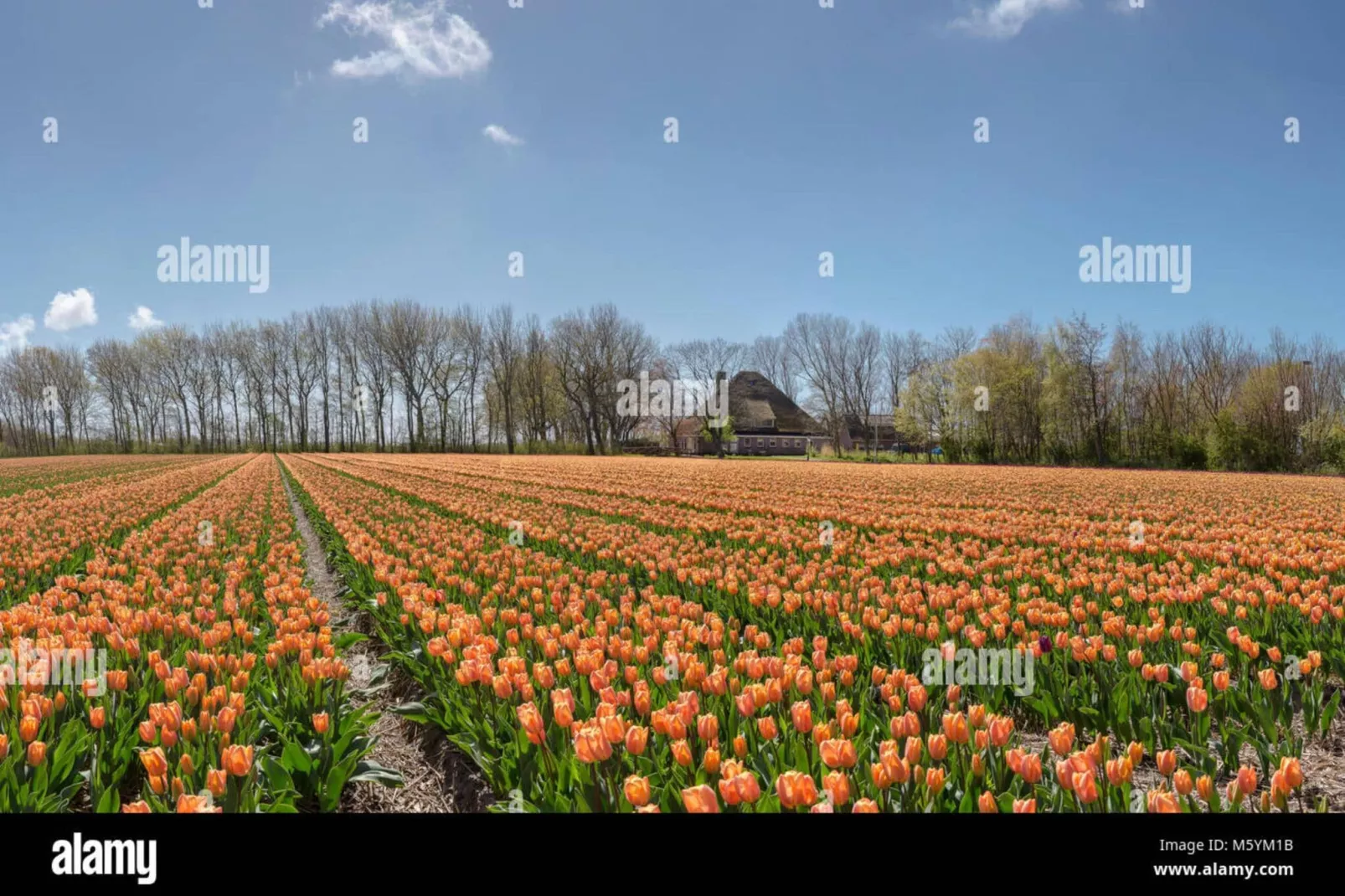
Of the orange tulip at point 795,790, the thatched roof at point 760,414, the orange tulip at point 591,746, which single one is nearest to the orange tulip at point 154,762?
the orange tulip at point 591,746

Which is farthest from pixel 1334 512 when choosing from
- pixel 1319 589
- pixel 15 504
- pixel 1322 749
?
pixel 15 504

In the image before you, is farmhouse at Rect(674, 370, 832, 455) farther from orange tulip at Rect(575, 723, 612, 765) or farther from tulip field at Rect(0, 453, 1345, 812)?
orange tulip at Rect(575, 723, 612, 765)

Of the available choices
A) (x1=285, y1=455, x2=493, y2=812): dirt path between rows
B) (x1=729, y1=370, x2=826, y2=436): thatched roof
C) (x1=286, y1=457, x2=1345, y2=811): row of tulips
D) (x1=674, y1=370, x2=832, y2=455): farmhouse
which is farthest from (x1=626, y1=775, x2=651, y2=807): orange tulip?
(x1=729, y1=370, x2=826, y2=436): thatched roof

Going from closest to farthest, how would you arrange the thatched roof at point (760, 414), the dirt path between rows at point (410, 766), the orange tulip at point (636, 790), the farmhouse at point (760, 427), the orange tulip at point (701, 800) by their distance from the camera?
1. the orange tulip at point (701, 800)
2. the orange tulip at point (636, 790)
3. the dirt path between rows at point (410, 766)
4. the farmhouse at point (760, 427)
5. the thatched roof at point (760, 414)

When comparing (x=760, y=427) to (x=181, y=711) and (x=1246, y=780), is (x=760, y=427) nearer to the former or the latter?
(x=181, y=711)

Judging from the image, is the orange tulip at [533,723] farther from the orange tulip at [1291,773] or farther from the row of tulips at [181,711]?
the orange tulip at [1291,773]

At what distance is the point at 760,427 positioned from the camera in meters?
79.6

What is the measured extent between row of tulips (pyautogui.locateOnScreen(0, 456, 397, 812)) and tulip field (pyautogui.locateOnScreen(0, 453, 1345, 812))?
0.7 inches

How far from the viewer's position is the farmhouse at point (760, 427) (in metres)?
77.7

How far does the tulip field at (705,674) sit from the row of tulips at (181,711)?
0.06ft

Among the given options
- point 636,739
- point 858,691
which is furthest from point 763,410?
point 636,739

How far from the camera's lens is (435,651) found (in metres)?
3.80

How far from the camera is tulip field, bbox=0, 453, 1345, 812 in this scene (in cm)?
245
